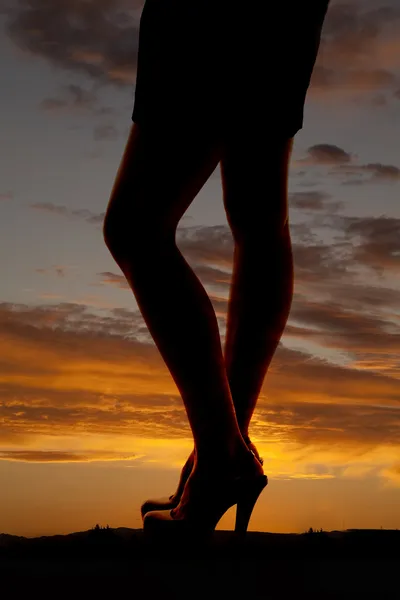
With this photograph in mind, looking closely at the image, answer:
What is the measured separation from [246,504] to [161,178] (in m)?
0.91

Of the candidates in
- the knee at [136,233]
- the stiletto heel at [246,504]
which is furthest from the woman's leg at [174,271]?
the stiletto heel at [246,504]

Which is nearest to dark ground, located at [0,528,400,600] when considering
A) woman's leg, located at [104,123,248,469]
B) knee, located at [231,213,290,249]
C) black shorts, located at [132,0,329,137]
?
woman's leg, located at [104,123,248,469]

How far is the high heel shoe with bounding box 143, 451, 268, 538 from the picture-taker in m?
2.19

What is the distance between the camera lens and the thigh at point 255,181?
234 cm

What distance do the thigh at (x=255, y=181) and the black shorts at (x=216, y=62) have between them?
7 cm

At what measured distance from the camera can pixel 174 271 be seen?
213 cm

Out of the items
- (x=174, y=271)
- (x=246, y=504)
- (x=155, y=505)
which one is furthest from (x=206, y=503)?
(x=174, y=271)

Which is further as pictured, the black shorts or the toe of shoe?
the toe of shoe

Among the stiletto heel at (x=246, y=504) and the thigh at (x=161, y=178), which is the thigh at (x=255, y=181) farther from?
the stiletto heel at (x=246, y=504)

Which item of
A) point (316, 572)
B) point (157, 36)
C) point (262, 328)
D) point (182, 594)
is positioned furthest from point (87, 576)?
point (157, 36)

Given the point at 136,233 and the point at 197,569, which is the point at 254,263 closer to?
the point at 136,233

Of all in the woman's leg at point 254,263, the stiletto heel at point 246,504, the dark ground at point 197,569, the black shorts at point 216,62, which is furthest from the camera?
the woman's leg at point 254,263

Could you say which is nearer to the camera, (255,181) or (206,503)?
(206,503)

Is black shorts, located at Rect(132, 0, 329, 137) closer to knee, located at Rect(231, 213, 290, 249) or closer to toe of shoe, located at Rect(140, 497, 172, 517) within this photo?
knee, located at Rect(231, 213, 290, 249)
